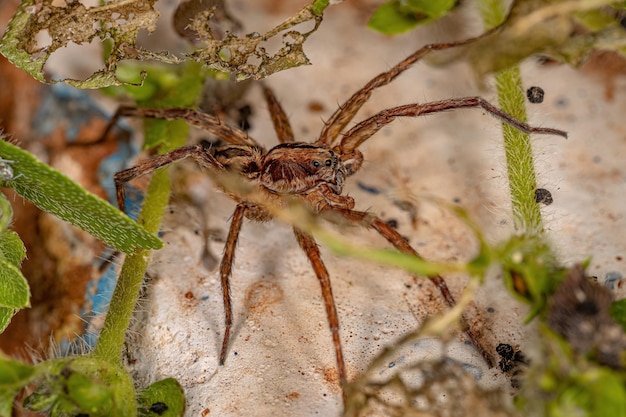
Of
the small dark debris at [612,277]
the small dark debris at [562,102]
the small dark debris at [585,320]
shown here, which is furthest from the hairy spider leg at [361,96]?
the small dark debris at [585,320]

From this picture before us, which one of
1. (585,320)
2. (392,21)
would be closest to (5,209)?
(392,21)

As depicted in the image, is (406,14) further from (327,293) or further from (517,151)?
(327,293)

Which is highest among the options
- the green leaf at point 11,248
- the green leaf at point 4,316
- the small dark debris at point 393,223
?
the small dark debris at point 393,223

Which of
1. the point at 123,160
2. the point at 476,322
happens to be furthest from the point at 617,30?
the point at 123,160

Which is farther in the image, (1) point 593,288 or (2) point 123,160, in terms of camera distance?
(2) point 123,160

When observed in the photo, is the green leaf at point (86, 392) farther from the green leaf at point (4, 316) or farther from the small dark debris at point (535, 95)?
the small dark debris at point (535, 95)

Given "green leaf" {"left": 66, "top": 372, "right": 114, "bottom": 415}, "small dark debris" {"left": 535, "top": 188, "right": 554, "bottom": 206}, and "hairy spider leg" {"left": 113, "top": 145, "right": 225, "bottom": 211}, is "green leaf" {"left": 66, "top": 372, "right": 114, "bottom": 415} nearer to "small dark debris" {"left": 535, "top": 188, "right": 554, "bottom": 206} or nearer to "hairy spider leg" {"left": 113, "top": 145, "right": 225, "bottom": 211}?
"hairy spider leg" {"left": 113, "top": 145, "right": 225, "bottom": 211}

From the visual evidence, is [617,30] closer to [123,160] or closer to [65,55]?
[123,160]
